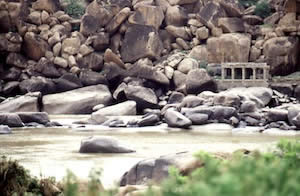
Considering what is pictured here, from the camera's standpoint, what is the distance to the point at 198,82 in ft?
140

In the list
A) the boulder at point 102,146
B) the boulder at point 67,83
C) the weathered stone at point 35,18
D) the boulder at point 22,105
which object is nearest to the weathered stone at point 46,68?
the boulder at point 67,83

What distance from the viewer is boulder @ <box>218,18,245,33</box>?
52375mm

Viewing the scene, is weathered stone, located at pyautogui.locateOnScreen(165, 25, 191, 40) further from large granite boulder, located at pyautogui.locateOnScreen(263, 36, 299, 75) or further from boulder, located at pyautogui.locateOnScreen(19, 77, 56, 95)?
boulder, located at pyautogui.locateOnScreen(19, 77, 56, 95)

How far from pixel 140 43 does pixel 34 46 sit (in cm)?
1039

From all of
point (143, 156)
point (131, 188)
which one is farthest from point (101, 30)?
point (131, 188)

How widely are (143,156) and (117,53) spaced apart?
3470 centimetres

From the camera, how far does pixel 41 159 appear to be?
18.3 meters

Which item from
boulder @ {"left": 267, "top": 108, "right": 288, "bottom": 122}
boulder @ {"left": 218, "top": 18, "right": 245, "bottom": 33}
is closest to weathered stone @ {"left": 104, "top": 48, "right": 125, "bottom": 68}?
boulder @ {"left": 218, "top": 18, "right": 245, "bottom": 33}

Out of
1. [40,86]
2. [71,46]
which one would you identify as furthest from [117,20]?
[40,86]

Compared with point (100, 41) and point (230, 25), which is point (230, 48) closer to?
point (230, 25)

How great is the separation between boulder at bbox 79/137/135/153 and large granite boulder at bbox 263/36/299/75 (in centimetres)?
3076

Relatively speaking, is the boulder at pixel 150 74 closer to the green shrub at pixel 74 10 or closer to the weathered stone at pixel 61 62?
the weathered stone at pixel 61 62

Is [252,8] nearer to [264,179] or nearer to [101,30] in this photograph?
[101,30]

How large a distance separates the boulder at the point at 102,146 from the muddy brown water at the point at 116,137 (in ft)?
1.59
